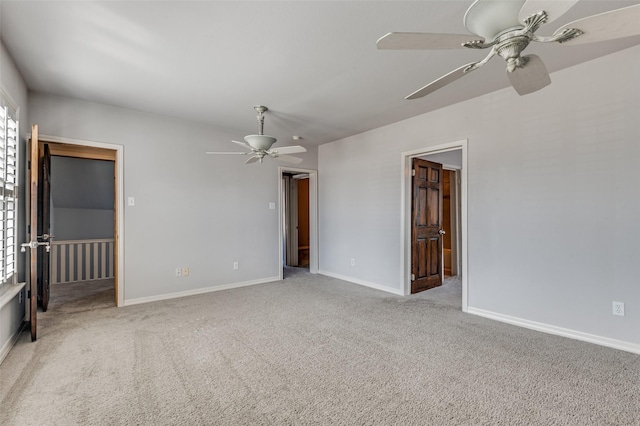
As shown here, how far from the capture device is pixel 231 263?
487 cm

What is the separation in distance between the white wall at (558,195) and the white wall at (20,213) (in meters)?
4.30

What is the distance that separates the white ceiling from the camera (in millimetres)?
2053

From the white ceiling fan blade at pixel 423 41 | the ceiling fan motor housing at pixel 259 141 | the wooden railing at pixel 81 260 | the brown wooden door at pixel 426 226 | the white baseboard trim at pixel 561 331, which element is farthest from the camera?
the wooden railing at pixel 81 260

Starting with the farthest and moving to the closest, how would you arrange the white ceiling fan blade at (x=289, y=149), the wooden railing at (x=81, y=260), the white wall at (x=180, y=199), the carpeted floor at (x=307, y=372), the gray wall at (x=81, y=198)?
1. the wooden railing at (x=81, y=260)
2. the gray wall at (x=81, y=198)
3. the white wall at (x=180, y=199)
4. the white ceiling fan blade at (x=289, y=149)
5. the carpeted floor at (x=307, y=372)

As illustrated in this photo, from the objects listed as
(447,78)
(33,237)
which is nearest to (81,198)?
(33,237)

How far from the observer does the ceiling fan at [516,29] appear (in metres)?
1.22

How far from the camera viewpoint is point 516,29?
1380 mm

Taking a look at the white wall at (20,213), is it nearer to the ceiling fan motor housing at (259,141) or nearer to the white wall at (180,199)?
the white wall at (180,199)

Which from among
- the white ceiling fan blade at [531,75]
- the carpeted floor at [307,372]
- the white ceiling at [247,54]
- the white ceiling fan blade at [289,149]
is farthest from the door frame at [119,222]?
the white ceiling fan blade at [531,75]

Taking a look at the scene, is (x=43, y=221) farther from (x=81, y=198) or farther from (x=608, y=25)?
(x=608, y=25)

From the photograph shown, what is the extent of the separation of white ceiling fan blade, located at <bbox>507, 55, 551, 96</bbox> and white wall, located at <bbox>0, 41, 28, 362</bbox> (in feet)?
12.1

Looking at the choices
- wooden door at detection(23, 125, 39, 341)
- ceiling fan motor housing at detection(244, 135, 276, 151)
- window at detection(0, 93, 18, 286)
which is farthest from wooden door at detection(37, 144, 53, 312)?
ceiling fan motor housing at detection(244, 135, 276, 151)

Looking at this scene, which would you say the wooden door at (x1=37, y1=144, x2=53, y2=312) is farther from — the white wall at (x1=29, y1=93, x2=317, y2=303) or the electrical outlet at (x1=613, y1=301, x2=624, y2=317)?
the electrical outlet at (x1=613, y1=301, x2=624, y2=317)

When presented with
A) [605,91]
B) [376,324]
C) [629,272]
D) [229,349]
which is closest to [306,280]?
[376,324]
